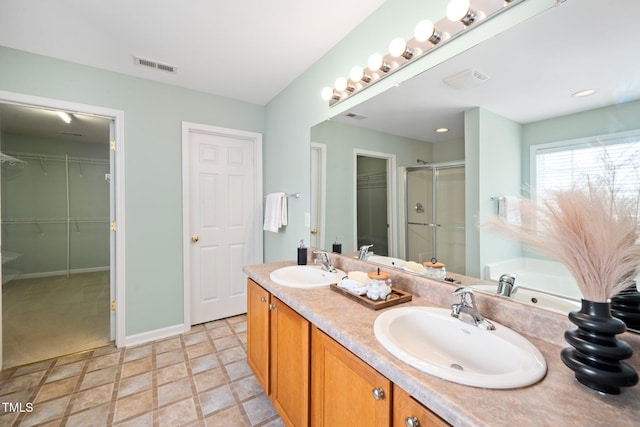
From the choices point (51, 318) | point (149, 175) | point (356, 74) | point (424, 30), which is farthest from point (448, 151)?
point (51, 318)

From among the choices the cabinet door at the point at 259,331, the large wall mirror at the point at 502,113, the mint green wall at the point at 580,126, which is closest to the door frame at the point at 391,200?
the large wall mirror at the point at 502,113

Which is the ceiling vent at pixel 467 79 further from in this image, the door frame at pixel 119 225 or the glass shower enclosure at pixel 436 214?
the door frame at pixel 119 225

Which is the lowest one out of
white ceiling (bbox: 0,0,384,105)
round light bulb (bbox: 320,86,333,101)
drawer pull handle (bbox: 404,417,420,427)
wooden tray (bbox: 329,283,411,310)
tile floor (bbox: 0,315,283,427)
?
tile floor (bbox: 0,315,283,427)

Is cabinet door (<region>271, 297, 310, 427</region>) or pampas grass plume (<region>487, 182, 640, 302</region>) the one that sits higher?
pampas grass plume (<region>487, 182, 640, 302</region>)

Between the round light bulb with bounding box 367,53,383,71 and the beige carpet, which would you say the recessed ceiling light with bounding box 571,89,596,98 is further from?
the beige carpet

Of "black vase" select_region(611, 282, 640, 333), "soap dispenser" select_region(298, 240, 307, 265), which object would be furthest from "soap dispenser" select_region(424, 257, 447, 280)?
"soap dispenser" select_region(298, 240, 307, 265)

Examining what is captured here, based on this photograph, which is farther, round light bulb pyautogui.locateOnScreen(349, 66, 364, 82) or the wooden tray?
round light bulb pyautogui.locateOnScreen(349, 66, 364, 82)

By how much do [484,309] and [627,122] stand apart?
0.74m

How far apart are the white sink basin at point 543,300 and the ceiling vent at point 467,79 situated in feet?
2.79

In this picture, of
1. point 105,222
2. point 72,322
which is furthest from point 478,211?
point 105,222

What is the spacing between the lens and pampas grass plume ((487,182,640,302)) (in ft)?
2.02

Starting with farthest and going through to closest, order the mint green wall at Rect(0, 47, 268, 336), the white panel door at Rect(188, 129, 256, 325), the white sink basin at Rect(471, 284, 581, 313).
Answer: the white panel door at Rect(188, 129, 256, 325), the mint green wall at Rect(0, 47, 268, 336), the white sink basin at Rect(471, 284, 581, 313)

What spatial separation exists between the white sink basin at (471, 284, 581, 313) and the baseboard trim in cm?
271

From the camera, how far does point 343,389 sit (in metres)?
0.93
